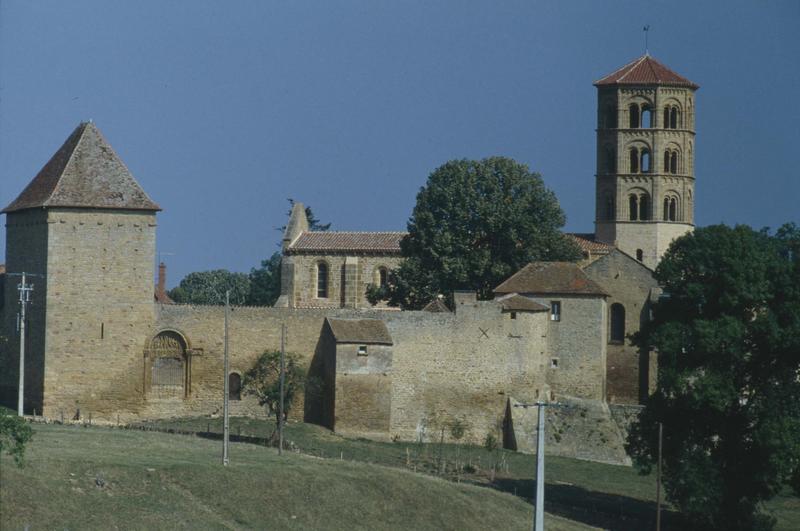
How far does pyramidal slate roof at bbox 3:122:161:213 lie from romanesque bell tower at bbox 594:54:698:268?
30788 mm

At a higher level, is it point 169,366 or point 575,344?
point 575,344

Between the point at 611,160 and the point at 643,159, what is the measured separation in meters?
1.51

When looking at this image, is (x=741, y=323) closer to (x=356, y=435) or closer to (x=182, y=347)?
(x=356, y=435)

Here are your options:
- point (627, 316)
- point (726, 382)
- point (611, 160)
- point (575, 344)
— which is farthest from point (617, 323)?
point (611, 160)

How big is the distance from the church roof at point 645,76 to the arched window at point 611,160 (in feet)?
10.3

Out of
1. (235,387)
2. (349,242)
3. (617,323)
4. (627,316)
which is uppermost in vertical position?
(349,242)

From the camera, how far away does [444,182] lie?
8694 centimetres

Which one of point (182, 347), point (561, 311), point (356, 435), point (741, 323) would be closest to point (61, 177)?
point (182, 347)

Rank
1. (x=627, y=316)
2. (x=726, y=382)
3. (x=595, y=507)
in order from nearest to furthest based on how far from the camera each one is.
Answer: (x=726, y=382)
(x=595, y=507)
(x=627, y=316)

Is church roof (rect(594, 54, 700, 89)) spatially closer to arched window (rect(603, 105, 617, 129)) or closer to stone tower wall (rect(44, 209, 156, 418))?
arched window (rect(603, 105, 617, 129))

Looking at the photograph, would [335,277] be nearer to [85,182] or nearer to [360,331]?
[360,331]

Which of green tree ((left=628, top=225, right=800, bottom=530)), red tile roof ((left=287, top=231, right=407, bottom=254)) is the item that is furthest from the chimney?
green tree ((left=628, top=225, right=800, bottom=530))

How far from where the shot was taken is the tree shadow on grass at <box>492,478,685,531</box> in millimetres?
65750

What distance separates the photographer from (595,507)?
6762 cm
